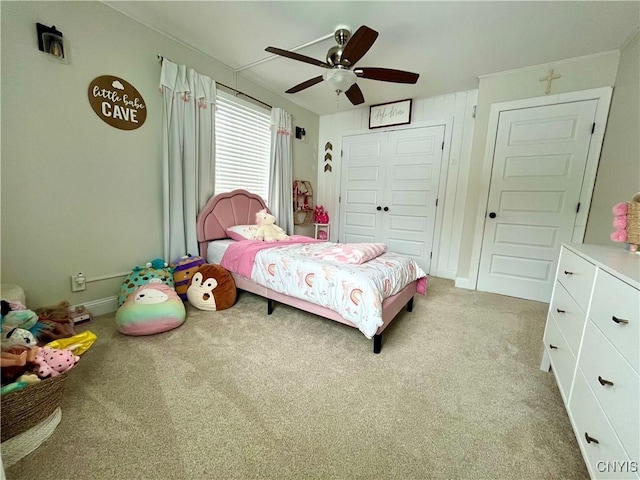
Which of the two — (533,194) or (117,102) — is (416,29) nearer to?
(533,194)

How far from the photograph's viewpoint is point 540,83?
2.67 m

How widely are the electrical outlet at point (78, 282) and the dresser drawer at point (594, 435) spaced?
314cm

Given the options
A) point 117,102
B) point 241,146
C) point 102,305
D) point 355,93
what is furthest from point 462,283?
point 117,102

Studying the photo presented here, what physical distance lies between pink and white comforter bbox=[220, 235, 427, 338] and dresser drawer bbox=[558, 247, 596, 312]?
3.19 feet

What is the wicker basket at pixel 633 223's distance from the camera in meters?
1.25

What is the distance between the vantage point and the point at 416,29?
216 cm

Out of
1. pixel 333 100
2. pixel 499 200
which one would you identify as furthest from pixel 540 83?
pixel 333 100

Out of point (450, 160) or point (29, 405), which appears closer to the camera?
point (29, 405)

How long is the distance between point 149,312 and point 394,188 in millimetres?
3492

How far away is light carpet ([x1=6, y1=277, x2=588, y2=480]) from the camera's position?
1.03 meters

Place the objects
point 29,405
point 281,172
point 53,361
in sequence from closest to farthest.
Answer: point 29,405
point 53,361
point 281,172

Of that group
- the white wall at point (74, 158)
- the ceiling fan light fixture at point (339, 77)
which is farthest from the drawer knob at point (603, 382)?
the white wall at point (74, 158)

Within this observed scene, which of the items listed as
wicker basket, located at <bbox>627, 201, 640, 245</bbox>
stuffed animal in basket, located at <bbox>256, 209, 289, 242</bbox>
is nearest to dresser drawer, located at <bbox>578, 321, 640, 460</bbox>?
wicker basket, located at <bbox>627, 201, 640, 245</bbox>

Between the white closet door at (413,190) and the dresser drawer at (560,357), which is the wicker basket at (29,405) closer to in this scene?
the dresser drawer at (560,357)
